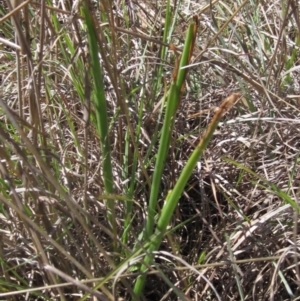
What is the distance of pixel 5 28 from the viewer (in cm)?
137

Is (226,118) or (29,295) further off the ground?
(226,118)

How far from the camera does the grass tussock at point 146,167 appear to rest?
35.5 inches

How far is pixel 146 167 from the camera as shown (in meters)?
1.13

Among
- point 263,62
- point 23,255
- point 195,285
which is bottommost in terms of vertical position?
point 195,285

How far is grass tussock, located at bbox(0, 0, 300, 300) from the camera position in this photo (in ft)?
2.96

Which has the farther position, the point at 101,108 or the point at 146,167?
the point at 146,167

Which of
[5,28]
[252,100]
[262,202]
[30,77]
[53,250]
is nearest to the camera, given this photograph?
[30,77]

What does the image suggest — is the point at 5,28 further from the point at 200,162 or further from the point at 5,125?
the point at 200,162

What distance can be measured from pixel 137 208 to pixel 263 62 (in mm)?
419

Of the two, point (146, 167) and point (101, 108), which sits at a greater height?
point (101, 108)

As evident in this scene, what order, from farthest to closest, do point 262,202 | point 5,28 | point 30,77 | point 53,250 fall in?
point 5,28 → point 262,202 → point 53,250 → point 30,77

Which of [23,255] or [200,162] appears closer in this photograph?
[23,255]

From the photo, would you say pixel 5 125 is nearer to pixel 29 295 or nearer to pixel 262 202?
pixel 29 295

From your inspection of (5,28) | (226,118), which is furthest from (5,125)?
(226,118)
